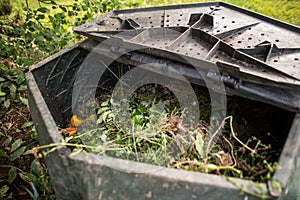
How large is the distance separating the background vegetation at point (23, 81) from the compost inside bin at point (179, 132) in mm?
339

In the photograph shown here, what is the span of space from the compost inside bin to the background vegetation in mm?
339

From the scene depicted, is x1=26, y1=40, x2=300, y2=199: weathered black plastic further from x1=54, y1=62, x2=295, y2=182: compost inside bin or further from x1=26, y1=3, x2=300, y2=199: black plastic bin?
x1=54, y1=62, x2=295, y2=182: compost inside bin

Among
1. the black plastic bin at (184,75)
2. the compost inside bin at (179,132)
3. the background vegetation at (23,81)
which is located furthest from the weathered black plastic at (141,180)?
the background vegetation at (23,81)

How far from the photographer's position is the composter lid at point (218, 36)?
1426 mm

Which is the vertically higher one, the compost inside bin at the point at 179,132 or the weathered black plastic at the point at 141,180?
the weathered black plastic at the point at 141,180

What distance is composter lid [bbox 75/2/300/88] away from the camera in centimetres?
143

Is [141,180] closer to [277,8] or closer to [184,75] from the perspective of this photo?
[184,75]

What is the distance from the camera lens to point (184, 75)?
1.55 meters

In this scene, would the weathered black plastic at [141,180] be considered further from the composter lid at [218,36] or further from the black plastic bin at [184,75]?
the composter lid at [218,36]

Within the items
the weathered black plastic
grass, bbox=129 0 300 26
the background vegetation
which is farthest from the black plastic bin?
grass, bbox=129 0 300 26

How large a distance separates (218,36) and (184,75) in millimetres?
316

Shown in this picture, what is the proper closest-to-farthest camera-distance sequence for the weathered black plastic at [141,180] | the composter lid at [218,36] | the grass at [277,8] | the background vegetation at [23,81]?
1. the weathered black plastic at [141,180]
2. the composter lid at [218,36]
3. the background vegetation at [23,81]
4. the grass at [277,8]

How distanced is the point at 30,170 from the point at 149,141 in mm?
816

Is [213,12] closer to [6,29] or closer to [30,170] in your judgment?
[30,170]
